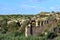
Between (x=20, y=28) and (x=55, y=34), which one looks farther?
(x=20, y=28)

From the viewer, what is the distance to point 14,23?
53719 millimetres

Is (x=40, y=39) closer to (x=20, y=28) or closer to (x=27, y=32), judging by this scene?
(x=27, y=32)

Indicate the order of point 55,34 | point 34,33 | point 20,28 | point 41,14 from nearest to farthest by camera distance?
point 55,34, point 34,33, point 20,28, point 41,14

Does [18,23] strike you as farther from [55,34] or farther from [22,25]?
[55,34]

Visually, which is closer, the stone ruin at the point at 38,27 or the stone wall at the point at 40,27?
the stone wall at the point at 40,27

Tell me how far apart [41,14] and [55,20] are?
10454mm

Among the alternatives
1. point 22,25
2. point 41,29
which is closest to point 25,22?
point 22,25

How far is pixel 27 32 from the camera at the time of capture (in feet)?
149

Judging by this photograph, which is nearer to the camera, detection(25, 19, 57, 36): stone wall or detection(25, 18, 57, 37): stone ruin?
detection(25, 19, 57, 36): stone wall

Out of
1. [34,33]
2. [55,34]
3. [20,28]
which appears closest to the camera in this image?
[55,34]

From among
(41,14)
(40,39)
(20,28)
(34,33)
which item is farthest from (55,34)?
(41,14)

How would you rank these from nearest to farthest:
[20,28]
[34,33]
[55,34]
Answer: [55,34], [34,33], [20,28]

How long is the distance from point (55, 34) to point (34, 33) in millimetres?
9584

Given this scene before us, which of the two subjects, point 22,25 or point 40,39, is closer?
point 40,39
